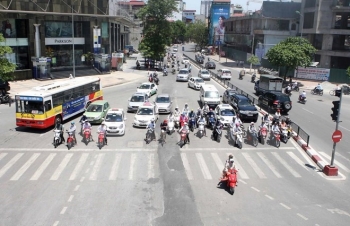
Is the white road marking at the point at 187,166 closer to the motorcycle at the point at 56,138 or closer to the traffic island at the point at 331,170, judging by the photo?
the traffic island at the point at 331,170

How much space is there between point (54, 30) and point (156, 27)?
1973 cm

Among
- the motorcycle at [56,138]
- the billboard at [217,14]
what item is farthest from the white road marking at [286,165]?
the billboard at [217,14]

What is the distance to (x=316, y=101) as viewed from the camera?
4269cm

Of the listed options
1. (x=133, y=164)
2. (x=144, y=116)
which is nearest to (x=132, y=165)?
(x=133, y=164)

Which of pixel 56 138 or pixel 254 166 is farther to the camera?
pixel 56 138

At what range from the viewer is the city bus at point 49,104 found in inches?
979

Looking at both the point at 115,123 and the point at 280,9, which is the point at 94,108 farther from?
the point at 280,9

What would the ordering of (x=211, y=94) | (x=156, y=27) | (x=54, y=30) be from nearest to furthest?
(x=211, y=94) < (x=54, y=30) < (x=156, y=27)

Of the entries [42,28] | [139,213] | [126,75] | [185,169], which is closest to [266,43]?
[126,75]

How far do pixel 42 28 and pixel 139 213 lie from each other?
43735mm

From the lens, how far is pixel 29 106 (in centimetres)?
2486

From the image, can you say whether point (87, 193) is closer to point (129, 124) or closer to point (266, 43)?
point (129, 124)

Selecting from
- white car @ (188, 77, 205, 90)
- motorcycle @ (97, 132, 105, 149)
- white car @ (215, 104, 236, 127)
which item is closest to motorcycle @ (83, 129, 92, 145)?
motorcycle @ (97, 132, 105, 149)

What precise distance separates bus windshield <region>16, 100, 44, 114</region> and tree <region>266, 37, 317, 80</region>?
3890 centimetres
